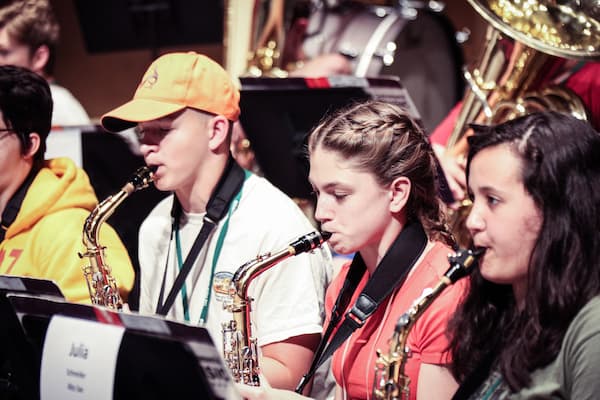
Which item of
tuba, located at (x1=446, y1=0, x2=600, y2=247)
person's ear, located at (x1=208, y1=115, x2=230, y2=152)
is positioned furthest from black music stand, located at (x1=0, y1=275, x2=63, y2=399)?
tuba, located at (x1=446, y1=0, x2=600, y2=247)

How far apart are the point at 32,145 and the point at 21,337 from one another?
3.48 ft

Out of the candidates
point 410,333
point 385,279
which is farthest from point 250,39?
point 410,333

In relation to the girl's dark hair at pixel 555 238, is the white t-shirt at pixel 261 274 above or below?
below

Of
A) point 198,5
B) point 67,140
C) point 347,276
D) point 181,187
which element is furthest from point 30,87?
→ point 198,5

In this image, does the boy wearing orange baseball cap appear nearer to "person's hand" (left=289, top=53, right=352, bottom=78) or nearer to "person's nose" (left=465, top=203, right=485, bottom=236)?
"person's nose" (left=465, top=203, right=485, bottom=236)

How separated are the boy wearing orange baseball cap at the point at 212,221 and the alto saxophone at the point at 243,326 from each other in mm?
108

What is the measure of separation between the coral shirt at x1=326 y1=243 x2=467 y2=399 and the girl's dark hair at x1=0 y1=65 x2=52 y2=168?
126 centimetres

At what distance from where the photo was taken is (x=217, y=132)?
9.00 ft

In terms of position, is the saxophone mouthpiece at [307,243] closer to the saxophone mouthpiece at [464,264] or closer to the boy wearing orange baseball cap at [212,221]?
the boy wearing orange baseball cap at [212,221]

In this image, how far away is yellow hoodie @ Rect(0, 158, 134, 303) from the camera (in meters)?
2.79

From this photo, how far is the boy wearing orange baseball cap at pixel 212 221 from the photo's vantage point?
2549 millimetres

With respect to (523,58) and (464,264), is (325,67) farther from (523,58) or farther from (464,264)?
(464,264)

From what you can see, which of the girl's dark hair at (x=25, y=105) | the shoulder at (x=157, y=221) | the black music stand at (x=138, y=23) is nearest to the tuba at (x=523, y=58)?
the shoulder at (x=157, y=221)

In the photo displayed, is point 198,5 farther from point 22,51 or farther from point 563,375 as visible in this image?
point 563,375
